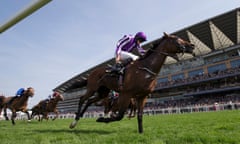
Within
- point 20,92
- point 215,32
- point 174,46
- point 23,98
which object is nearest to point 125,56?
point 174,46

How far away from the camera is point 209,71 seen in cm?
5062

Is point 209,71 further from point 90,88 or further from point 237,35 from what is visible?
point 90,88

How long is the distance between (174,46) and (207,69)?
5067 cm

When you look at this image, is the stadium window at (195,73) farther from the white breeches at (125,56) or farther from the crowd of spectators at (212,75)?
the white breeches at (125,56)

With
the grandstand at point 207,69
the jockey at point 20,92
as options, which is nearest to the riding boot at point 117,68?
the jockey at point 20,92

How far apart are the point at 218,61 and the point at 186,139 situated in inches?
2018

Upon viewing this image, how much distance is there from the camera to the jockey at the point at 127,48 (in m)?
5.58

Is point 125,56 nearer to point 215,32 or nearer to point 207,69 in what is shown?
point 207,69

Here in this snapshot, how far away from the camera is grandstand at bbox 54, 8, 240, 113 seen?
1732 inches

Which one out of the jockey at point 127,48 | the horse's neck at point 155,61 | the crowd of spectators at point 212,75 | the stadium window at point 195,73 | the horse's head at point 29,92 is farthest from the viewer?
the stadium window at point 195,73

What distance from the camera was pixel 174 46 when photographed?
199 inches

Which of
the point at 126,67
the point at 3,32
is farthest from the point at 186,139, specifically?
the point at 3,32

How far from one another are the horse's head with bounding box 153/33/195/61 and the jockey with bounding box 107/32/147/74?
708 mm

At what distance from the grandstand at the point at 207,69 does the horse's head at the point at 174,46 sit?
126ft
